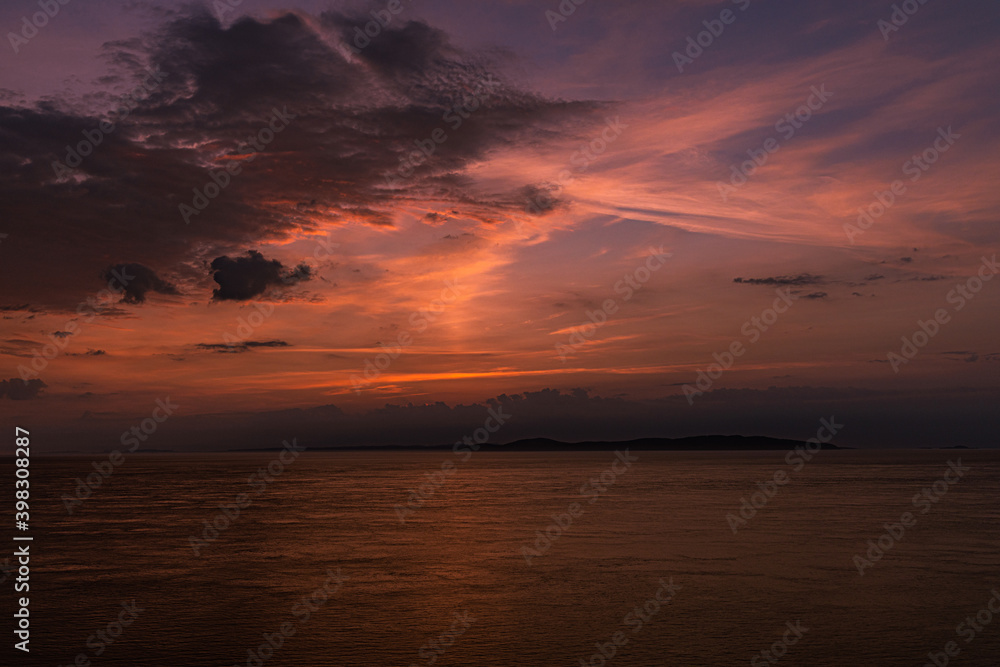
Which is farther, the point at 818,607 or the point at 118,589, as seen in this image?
the point at 118,589

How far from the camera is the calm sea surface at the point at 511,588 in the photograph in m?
16.8

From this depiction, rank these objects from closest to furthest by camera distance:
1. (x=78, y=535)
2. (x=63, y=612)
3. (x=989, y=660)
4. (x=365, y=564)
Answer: (x=989, y=660)
(x=63, y=612)
(x=365, y=564)
(x=78, y=535)

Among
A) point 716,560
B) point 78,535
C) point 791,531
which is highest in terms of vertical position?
point 716,560

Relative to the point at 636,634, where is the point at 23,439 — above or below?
above

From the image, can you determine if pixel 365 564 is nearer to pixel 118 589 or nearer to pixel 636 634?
pixel 118 589

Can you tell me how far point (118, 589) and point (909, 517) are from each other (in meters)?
36.5

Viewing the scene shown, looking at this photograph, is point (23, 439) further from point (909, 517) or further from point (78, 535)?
point (909, 517)

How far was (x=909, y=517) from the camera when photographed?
39969 mm

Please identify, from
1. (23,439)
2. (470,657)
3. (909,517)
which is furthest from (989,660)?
(909,517)

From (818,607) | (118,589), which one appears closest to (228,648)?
(118,589)

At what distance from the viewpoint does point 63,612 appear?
19.8 meters

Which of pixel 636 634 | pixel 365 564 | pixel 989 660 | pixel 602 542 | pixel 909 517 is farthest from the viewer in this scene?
pixel 909 517

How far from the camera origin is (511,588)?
22656 mm

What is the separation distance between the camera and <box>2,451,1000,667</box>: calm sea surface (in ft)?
55.1
